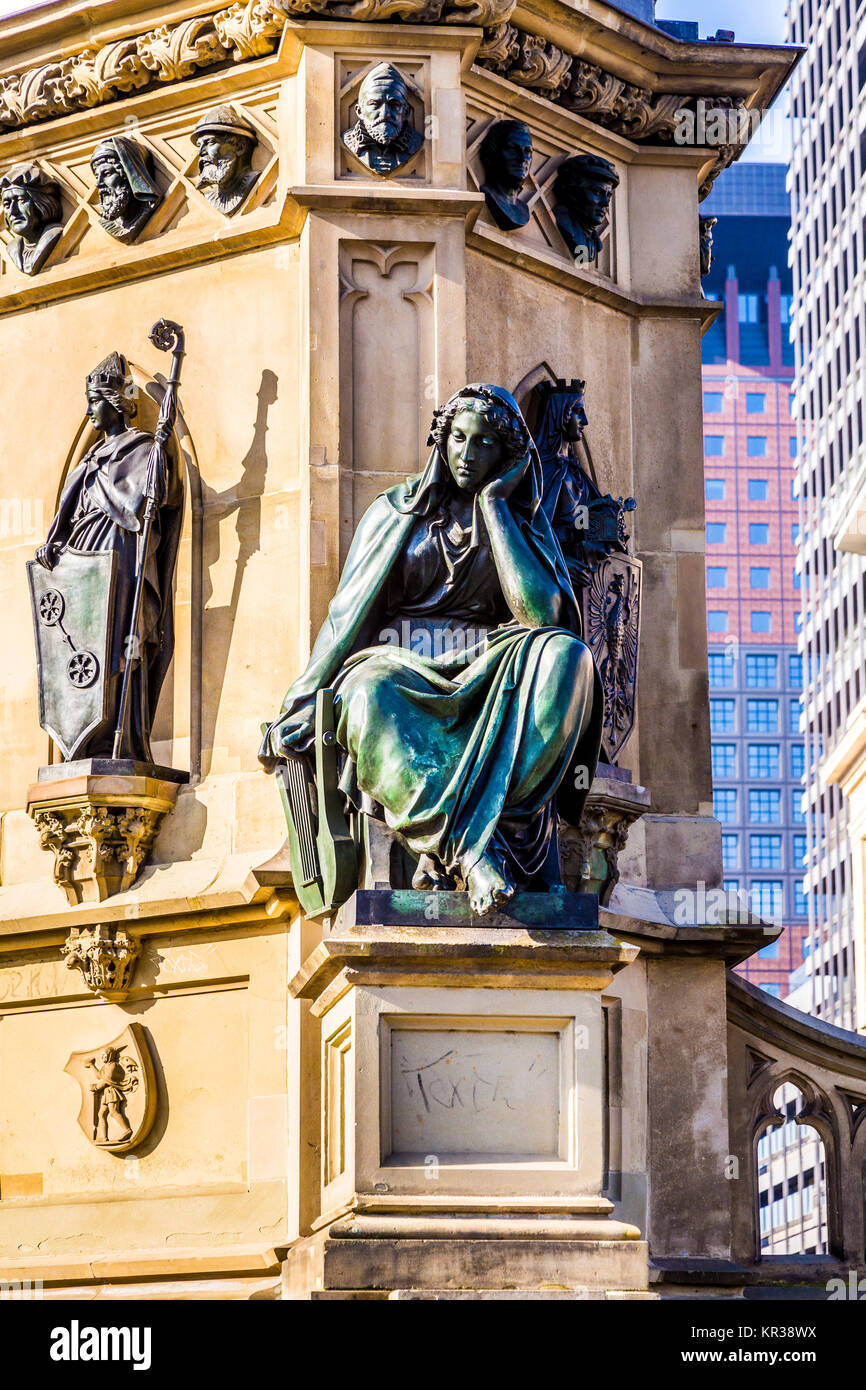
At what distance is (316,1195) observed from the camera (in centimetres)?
1155

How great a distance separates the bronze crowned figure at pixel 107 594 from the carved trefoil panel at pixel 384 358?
102cm

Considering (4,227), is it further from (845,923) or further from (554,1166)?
(845,923)

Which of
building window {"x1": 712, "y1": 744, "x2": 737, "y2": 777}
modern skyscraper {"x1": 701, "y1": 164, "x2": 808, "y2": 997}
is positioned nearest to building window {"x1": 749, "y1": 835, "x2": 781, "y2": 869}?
modern skyscraper {"x1": 701, "y1": 164, "x2": 808, "y2": 997}

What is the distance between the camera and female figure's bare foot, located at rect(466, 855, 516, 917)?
9.92m

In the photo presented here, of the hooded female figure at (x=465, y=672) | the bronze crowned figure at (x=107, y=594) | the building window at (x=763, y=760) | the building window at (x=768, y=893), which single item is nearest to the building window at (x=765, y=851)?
the building window at (x=768, y=893)

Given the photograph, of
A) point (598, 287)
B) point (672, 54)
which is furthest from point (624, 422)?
point (672, 54)

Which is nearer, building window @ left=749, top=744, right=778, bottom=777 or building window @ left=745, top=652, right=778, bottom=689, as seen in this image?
building window @ left=749, top=744, right=778, bottom=777

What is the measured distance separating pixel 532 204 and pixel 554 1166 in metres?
5.73

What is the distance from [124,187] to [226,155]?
0.62 m

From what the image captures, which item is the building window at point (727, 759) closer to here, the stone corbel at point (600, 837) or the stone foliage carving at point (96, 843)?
the stone corbel at point (600, 837)

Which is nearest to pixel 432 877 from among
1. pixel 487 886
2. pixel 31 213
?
pixel 487 886

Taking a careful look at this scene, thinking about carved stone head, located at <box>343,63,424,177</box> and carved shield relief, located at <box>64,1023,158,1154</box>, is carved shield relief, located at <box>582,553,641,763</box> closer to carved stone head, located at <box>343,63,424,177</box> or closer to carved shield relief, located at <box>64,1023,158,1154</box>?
carved stone head, located at <box>343,63,424,177</box>

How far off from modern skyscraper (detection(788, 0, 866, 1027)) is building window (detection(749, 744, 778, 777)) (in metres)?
31.8

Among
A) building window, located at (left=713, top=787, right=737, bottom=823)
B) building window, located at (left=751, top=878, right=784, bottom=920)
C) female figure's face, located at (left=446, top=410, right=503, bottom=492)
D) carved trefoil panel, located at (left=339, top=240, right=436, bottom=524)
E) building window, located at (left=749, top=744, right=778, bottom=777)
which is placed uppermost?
building window, located at (left=749, top=744, right=778, bottom=777)
